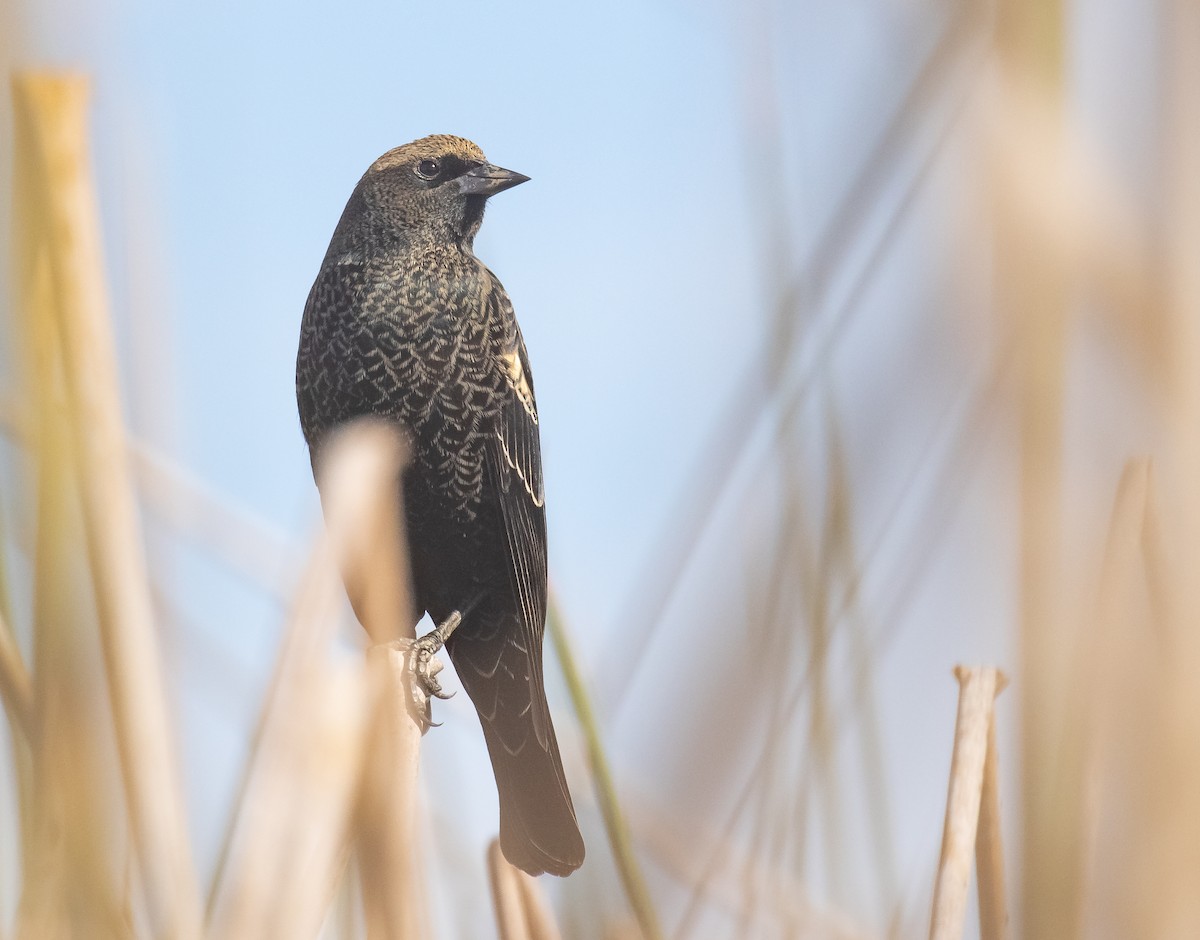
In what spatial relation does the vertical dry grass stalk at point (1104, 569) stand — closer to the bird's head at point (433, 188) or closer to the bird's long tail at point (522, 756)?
the bird's long tail at point (522, 756)

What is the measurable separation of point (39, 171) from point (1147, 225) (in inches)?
45.6

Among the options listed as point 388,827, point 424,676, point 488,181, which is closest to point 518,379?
point 488,181

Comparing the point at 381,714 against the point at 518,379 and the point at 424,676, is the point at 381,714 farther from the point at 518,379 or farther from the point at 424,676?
the point at 518,379

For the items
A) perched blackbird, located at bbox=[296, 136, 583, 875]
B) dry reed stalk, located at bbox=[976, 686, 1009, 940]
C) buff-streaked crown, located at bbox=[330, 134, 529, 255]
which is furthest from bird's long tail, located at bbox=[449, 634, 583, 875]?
dry reed stalk, located at bbox=[976, 686, 1009, 940]

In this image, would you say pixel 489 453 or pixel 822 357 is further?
pixel 489 453

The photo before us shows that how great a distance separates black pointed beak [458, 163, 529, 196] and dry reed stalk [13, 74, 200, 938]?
1.67 meters

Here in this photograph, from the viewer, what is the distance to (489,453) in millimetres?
2947

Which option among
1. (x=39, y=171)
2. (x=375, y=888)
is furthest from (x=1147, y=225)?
(x=39, y=171)

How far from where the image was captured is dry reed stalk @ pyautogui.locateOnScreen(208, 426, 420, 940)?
1229mm

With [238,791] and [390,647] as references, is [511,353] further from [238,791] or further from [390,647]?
[238,791]

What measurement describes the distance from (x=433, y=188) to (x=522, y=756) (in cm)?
131

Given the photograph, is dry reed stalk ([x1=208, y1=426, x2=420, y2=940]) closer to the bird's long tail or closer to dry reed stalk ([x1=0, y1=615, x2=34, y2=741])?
dry reed stalk ([x1=0, y1=615, x2=34, y2=741])

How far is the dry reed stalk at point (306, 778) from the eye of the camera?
1229 millimetres

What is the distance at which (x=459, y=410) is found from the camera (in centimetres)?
287
